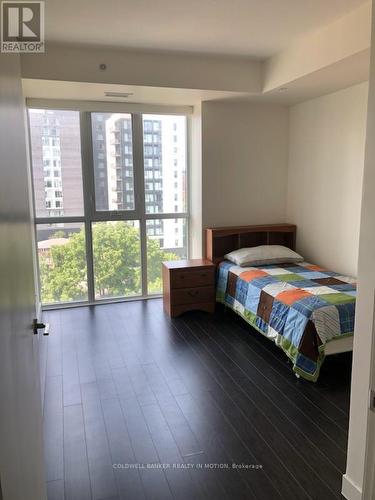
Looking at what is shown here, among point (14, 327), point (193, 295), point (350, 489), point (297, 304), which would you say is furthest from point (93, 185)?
A: point (350, 489)

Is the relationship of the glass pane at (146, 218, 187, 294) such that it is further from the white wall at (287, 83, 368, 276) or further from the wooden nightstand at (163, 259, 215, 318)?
the white wall at (287, 83, 368, 276)

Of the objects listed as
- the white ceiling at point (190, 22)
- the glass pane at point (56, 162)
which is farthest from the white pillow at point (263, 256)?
the white ceiling at point (190, 22)

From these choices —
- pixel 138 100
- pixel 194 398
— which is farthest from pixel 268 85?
pixel 194 398

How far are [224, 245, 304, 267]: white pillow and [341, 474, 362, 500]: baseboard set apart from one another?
2.60 meters

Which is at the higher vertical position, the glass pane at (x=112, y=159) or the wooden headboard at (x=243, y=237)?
the glass pane at (x=112, y=159)

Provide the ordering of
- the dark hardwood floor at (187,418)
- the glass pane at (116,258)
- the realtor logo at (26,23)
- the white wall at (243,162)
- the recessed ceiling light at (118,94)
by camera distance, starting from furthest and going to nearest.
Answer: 1. the glass pane at (116,258)
2. the white wall at (243,162)
3. the recessed ceiling light at (118,94)
4. the realtor logo at (26,23)
5. the dark hardwood floor at (187,418)

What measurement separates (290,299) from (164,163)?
2584mm

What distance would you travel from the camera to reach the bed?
2.91 metres

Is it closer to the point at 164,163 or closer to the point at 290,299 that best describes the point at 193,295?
the point at 290,299

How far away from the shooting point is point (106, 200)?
474 centimetres

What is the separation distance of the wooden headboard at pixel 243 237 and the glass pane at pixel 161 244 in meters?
0.57

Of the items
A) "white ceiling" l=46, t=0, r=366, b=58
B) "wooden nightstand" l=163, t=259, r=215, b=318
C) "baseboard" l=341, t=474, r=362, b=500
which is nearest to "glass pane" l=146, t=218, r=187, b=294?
"wooden nightstand" l=163, t=259, r=215, b=318

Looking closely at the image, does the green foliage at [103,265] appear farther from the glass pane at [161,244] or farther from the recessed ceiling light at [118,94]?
the recessed ceiling light at [118,94]

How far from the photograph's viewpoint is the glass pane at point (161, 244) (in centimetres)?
504
